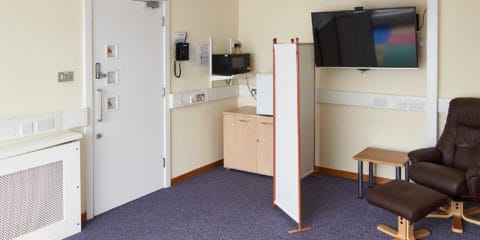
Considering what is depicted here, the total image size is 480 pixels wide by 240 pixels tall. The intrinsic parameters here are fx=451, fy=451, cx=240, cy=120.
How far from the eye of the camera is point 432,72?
15.5ft

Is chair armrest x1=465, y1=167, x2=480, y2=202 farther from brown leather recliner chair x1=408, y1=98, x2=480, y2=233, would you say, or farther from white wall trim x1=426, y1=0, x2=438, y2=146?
white wall trim x1=426, y1=0, x2=438, y2=146

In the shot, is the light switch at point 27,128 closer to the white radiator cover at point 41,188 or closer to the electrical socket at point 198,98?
the white radiator cover at point 41,188

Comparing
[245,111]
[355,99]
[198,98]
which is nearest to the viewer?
[355,99]

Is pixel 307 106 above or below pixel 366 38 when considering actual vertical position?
below

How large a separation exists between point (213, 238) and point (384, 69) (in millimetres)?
2718

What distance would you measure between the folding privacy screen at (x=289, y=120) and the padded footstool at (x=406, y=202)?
26.3 inches

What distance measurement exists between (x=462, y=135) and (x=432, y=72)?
75 cm

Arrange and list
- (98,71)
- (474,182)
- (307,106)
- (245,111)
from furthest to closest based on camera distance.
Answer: (245,111) < (307,106) < (98,71) < (474,182)

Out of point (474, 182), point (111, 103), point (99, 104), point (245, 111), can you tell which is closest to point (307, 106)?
point (245, 111)

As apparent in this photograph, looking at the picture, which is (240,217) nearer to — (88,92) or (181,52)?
(88,92)

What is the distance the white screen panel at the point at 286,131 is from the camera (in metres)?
3.93

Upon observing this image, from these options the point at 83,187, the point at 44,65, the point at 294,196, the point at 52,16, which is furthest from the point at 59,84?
the point at 294,196

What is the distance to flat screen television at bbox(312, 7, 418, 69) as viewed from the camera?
462 centimetres

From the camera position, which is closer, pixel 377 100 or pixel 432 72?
pixel 432 72
